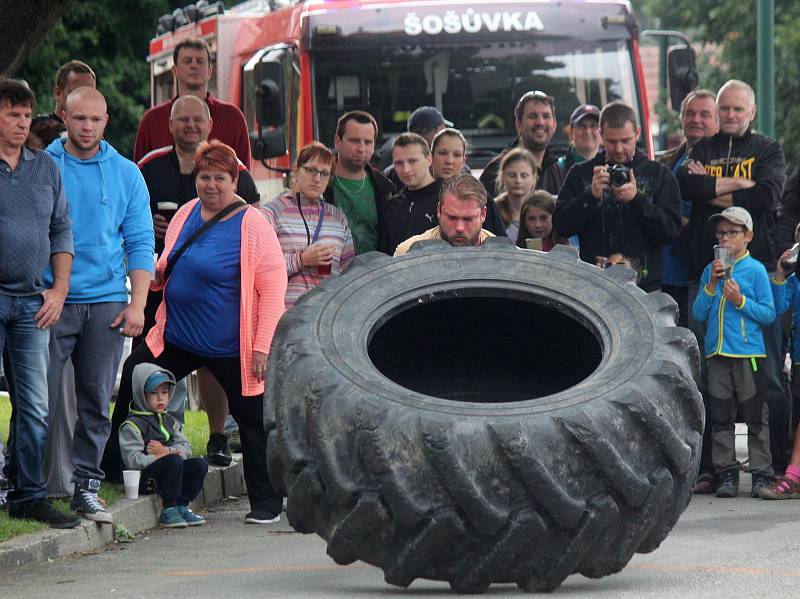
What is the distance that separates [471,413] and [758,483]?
4.64m

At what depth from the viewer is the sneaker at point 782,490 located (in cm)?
1004

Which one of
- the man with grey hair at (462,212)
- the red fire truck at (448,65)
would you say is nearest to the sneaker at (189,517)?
the man with grey hair at (462,212)

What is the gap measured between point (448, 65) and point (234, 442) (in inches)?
184

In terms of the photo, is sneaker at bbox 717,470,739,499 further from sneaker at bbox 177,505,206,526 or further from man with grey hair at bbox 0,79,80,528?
man with grey hair at bbox 0,79,80,528

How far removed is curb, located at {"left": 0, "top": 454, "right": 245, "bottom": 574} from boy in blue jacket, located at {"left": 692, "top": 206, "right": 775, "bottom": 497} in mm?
2943

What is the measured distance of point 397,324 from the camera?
24.7 ft

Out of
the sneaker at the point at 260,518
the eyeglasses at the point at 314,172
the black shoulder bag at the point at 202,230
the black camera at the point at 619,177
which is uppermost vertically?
the eyeglasses at the point at 314,172

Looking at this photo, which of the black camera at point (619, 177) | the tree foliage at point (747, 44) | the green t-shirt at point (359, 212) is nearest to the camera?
the black camera at point (619, 177)

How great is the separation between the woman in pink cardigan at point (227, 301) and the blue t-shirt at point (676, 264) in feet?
9.12

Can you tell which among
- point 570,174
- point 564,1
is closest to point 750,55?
point 564,1

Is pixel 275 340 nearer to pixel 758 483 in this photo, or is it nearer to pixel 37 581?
pixel 37 581

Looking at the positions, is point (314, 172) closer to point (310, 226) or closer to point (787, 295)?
point (310, 226)

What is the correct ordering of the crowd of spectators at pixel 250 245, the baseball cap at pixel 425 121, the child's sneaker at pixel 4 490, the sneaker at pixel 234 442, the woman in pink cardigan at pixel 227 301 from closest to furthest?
the crowd of spectators at pixel 250 245, the child's sneaker at pixel 4 490, the woman in pink cardigan at pixel 227 301, the sneaker at pixel 234 442, the baseball cap at pixel 425 121

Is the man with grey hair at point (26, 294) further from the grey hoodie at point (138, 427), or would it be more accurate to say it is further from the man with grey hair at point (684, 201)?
the man with grey hair at point (684, 201)
